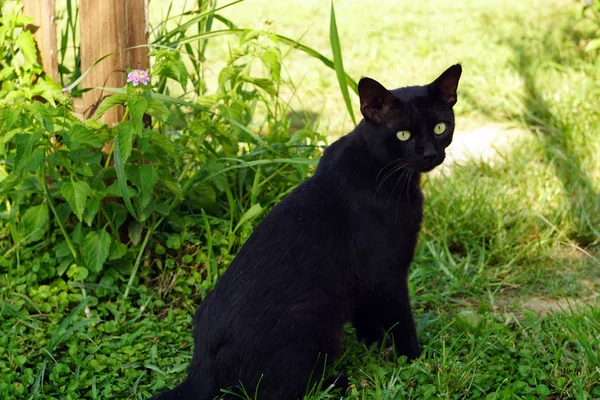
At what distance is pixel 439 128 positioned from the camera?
98.6 inches

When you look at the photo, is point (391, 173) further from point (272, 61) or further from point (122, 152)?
point (122, 152)

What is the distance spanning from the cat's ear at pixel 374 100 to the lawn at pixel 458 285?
0.74 metres

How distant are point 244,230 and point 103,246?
1.96ft

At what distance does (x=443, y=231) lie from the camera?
136 inches

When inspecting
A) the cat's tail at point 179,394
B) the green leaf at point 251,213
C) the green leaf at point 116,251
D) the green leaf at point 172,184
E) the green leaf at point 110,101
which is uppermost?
the green leaf at point 110,101

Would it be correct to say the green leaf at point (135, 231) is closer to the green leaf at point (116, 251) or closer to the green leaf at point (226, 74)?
the green leaf at point (116, 251)

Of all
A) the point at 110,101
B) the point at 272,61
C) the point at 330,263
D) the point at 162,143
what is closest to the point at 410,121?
the point at 330,263

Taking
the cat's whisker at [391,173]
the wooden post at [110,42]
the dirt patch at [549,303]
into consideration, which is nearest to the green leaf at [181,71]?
the wooden post at [110,42]

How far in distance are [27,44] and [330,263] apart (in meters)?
1.55

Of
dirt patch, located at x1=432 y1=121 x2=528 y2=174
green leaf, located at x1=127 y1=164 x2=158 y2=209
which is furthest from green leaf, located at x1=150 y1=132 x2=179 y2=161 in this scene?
dirt patch, located at x1=432 y1=121 x2=528 y2=174

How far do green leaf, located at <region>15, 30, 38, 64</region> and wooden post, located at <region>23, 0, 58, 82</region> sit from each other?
92 millimetres

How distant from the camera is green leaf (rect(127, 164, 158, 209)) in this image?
2.75 metres

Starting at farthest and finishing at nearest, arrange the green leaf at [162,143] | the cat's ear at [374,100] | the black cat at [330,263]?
the green leaf at [162,143], the cat's ear at [374,100], the black cat at [330,263]

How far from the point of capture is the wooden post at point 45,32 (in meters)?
3.07
